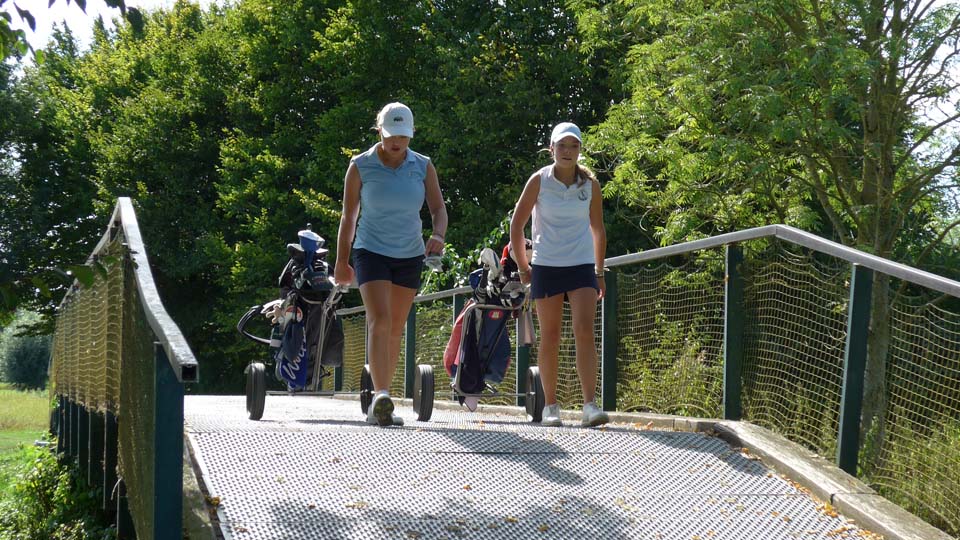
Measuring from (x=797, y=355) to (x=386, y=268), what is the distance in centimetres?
231

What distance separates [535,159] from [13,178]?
56.7ft

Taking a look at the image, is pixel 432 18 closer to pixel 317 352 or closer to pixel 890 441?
pixel 317 352

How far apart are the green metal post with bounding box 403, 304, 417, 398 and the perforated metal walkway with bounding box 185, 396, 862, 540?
7.23 metres

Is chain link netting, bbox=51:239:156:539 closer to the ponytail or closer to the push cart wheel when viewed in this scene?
the push cart wheel

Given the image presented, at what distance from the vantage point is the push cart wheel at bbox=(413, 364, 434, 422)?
7.47 m

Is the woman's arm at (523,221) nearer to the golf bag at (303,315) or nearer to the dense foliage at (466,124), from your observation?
the golf bag at (303,315)

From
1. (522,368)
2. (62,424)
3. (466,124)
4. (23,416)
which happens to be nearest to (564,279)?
(522,368)

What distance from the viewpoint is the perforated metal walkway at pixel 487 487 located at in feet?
14.0

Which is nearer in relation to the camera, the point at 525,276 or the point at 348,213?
the point at 348,213

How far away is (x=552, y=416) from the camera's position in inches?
265

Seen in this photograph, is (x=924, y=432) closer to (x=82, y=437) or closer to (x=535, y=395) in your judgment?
(x=535, y=395)

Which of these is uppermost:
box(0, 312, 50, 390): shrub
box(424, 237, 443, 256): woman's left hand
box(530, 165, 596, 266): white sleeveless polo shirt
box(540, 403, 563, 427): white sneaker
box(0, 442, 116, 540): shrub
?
box(530, 165, 596, 266): white sleeveless polo shirt

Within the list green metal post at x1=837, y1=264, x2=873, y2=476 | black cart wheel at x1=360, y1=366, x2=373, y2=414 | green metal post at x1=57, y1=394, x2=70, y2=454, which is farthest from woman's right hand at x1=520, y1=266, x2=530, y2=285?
green metal post at x1=57, y1=394, x2=70, y2=454

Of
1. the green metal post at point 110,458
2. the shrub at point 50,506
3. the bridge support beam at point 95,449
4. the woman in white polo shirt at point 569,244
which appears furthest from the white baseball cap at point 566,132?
the shrub at point 50,506
